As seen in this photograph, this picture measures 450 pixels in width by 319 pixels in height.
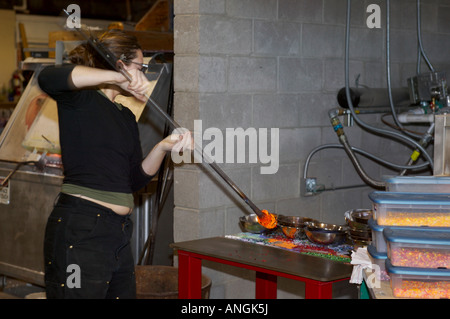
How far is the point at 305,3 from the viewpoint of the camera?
358 cm

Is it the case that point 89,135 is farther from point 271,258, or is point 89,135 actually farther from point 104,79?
point 271,258

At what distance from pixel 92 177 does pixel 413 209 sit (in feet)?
3.62

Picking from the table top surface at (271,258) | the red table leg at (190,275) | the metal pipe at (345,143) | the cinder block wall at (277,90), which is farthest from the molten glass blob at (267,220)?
the metal pipe at (345,143)

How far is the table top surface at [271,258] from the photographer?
7.48 ft

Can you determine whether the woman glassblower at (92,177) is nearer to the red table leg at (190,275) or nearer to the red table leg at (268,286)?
the red table leg at (190,275)

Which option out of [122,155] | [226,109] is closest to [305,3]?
[226,109]

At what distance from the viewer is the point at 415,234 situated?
1.91 meters

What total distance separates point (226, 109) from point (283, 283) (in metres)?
1.03

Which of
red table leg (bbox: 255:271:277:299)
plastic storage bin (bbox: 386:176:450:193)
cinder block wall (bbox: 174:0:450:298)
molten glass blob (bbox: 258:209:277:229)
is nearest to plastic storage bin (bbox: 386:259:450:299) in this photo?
plastic storage bin (bbox: 386:176:450:193)

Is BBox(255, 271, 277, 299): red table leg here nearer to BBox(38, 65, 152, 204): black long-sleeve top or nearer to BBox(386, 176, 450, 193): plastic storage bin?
BBox(38, 65, 152, 204): black long-sleeve top

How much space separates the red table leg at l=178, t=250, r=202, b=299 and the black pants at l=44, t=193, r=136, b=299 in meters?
0.39

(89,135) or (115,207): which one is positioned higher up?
(89,135)

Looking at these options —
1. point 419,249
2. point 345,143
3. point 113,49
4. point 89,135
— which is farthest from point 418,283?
point 345,143

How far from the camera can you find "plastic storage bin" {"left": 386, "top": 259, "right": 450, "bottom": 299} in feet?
6.12
